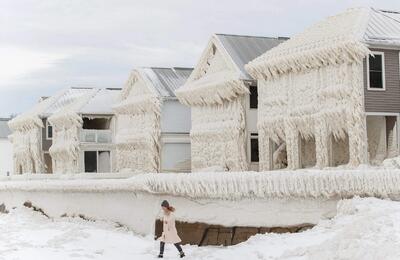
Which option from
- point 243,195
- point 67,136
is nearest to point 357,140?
point 243,195

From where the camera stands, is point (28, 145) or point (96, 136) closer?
point (96, 136)

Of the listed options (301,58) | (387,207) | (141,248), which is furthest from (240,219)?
(301,58)

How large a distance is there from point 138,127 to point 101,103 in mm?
7372

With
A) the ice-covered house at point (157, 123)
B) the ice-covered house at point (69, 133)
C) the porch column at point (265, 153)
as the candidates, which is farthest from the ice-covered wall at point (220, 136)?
the ice-covered house at point (69, 133)

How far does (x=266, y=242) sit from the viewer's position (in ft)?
56.3

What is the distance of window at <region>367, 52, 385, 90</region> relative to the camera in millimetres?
27312

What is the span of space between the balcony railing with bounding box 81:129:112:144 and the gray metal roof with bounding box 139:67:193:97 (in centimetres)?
748

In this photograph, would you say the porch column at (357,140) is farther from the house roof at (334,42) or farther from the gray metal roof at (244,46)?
the gray metal roof at (244,46)

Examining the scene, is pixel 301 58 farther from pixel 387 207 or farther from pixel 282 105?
pixel 387 207

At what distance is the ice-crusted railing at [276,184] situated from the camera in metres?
17.0

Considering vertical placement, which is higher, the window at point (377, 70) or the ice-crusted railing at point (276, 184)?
the window at point (377, 70)

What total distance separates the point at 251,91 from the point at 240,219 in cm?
1579

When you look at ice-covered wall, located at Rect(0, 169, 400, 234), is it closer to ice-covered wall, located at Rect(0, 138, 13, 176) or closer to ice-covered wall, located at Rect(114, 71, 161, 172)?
ice-covered wall, located at Rect(114, 71, 161, 172)

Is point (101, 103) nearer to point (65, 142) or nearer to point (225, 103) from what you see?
point (65, 142)
